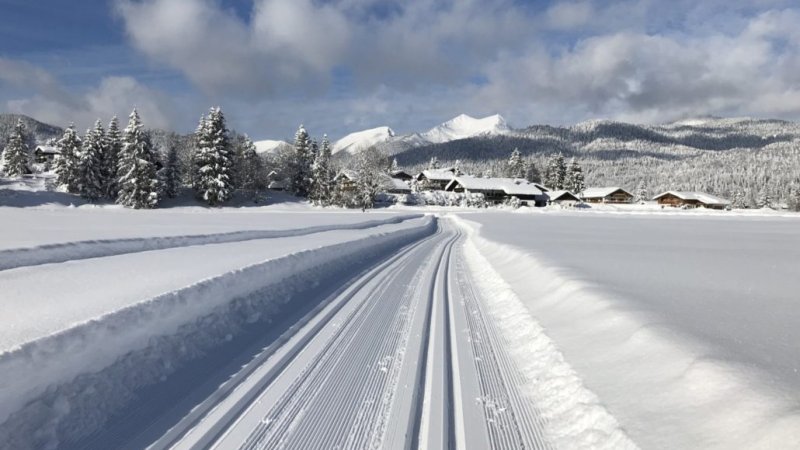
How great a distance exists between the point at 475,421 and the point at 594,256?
11.8m

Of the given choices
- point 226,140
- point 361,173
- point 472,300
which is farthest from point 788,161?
point 472,300

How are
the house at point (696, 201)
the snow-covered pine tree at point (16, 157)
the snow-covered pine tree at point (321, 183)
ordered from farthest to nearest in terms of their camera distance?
the house at point (696, 201) < the snow-covered pine tree at point (321, 183) < the snow-covered pine tree at point (16, 157)

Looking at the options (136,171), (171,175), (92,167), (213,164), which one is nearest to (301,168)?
(213,164)

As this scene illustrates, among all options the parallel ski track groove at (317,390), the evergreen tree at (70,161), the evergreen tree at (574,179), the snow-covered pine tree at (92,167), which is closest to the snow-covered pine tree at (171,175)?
the snow-covered pine tree at (92,167)

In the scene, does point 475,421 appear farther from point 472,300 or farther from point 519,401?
point 472,300

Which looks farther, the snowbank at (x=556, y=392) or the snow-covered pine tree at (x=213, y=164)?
the snow-covered pine tree at (x=213, y=164)

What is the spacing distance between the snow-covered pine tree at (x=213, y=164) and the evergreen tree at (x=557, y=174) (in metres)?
72.5

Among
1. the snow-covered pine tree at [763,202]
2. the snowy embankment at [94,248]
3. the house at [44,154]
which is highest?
the house at [44,154]

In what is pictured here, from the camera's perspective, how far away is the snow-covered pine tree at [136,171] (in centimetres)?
5319

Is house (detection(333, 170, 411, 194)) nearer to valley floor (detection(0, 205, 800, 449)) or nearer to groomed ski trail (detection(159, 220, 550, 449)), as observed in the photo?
valley floor (detection(0, 205, 800, 449))

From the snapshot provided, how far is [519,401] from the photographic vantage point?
15.2ft

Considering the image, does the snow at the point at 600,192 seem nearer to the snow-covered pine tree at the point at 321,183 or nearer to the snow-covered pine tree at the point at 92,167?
the snow-covered pine tree at the point at 321,183

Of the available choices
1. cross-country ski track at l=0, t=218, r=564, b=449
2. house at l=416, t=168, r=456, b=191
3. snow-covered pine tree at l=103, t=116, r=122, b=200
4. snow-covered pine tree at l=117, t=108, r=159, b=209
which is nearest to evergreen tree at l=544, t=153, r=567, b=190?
house at l=416, t=168, r=456, b=191

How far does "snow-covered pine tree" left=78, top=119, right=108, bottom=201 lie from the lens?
2158 inches
